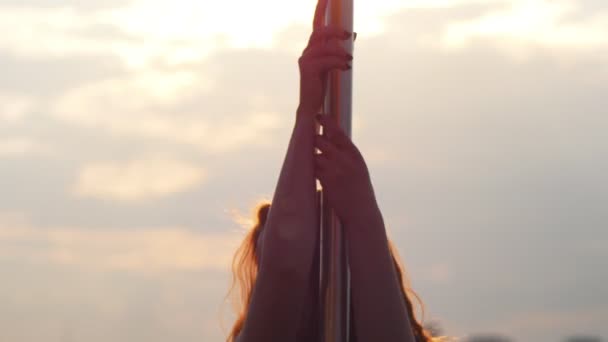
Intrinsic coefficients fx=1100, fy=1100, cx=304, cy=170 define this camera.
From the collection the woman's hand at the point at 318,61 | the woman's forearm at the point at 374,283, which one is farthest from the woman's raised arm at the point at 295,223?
the woman's forearm at the point at 374,283

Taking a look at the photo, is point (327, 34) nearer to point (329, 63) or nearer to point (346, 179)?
point (329, 63)

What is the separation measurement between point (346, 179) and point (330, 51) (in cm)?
28

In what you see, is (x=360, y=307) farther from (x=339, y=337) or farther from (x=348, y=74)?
(x=348, y=74)

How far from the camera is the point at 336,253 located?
239 centimetres

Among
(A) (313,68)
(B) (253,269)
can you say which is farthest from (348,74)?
(B) (253,269)

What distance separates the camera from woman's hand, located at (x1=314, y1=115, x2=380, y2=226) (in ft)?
7.72

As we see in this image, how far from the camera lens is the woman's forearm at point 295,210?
235 centimetres

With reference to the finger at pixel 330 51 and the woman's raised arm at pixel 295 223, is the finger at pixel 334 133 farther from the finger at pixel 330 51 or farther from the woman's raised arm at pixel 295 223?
the finger at pixel 330 51

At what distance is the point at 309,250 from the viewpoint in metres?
2.37

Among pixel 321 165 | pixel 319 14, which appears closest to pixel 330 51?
pixel 319 14

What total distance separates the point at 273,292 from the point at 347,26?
2.00 feet

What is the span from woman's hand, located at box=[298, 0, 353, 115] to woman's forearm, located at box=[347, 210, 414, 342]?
0.92ft

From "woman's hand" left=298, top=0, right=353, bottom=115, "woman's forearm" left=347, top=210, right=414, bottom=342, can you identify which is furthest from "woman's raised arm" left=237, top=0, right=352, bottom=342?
"woman's forearm" left=347, top=210, right=414, bottom=342

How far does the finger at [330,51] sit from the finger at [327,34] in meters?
0.02
